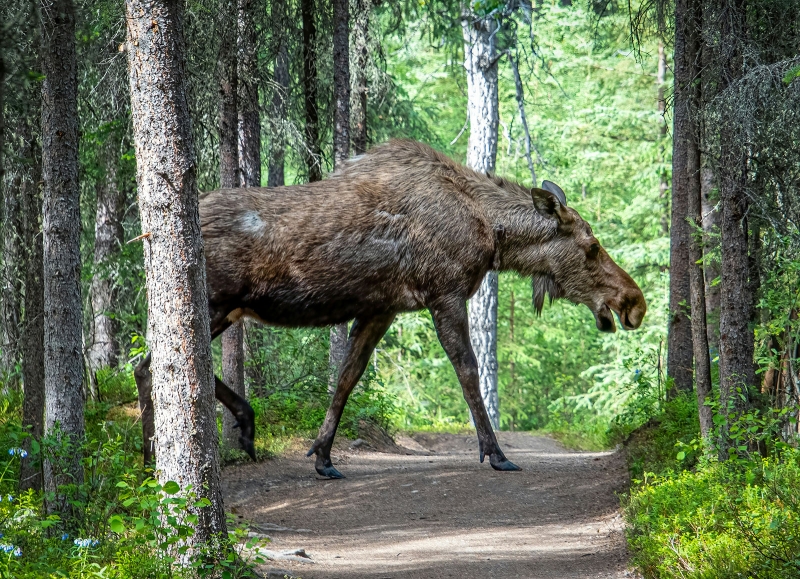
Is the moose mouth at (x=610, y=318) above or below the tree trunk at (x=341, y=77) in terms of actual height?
below

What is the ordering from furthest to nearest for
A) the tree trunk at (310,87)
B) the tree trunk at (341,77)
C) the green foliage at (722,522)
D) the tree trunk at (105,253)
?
the tree trunk at (105,253)
the tree trunk at (310,87)
the tree trunk at (341,77)
the green foliage at (722,522)

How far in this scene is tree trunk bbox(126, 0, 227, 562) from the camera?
486cm

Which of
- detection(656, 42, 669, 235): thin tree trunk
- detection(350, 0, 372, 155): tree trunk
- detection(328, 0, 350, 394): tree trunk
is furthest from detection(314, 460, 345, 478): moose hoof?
detection(656, 42, 669, 235): thin tree trunk

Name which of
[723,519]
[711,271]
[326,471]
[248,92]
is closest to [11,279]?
[248,92]

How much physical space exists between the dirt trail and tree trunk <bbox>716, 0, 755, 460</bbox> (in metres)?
1.56

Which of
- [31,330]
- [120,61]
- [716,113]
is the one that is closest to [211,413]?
[31,330]

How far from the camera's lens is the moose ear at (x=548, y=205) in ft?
29.8

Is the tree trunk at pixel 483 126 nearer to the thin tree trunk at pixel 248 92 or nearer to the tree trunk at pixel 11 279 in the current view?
the thin tree trunk at pixel 248 92

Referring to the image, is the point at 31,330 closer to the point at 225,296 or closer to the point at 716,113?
the point at 225,296

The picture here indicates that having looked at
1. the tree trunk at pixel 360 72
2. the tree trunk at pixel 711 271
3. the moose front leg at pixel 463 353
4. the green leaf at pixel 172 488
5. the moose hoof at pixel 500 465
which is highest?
the tree trunk at pixel 360 72

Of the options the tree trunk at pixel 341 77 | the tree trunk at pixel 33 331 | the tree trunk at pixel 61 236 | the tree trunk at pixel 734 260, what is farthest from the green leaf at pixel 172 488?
the tree trunk at pixel 341 77

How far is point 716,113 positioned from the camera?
6.70 metres

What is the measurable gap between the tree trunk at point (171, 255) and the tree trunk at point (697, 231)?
14.0ft

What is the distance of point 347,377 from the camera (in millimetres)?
9117
